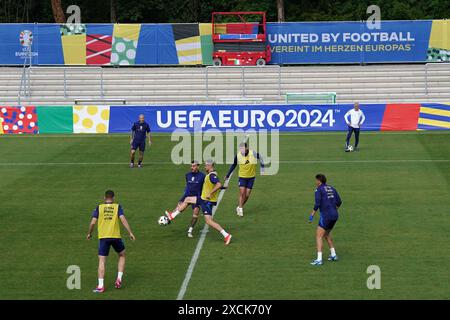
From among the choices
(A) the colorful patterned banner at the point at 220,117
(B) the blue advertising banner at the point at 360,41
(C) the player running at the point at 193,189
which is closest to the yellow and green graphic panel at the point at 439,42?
(B) the blue advertising banner at the point at 360,41

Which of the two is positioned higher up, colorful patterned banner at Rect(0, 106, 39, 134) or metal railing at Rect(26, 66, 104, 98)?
metal railing at Rect(26, 66, 104, 98)

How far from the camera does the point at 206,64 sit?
2026 inches

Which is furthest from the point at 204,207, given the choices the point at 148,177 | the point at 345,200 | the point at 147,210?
the point at 148,177

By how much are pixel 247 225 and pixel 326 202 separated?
15.5 feet

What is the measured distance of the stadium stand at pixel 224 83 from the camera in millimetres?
47312

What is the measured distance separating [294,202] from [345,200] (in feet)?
4.94

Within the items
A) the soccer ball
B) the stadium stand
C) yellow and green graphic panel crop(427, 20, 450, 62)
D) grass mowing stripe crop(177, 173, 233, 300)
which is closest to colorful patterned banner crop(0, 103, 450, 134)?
the stadium stand

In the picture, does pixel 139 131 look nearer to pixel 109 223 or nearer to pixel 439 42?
pixel 109 223

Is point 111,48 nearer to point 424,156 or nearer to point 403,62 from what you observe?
point 403,62

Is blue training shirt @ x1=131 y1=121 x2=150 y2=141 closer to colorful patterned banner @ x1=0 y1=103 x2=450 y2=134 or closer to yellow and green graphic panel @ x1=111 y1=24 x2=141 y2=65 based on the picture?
colorful patterned banner @ x1=0 y1=103 x2=450 y2=134

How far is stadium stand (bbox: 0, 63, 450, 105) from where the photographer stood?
4731 cm

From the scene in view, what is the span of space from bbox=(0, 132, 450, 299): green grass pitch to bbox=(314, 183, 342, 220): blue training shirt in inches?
45.4

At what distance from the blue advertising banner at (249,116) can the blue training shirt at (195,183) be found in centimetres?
1869

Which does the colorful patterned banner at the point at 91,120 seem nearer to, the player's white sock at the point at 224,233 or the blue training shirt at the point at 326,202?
the player's white sock at the point at 224,233
